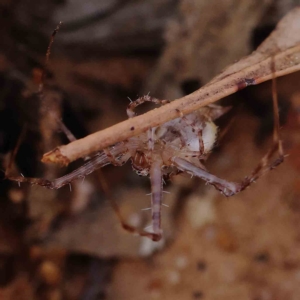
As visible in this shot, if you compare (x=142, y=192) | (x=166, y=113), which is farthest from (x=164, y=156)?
(x=142, y=192)

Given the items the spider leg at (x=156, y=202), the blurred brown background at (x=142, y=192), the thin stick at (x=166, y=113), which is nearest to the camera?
the thin stick at (x=166, y=113)

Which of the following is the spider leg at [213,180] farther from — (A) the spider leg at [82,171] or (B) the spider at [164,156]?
(A) the spider leg at [82,171]

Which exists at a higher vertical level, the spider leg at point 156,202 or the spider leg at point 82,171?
the spider leg at point 82,171

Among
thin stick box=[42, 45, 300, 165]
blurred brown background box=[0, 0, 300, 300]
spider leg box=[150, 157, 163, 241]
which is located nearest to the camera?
thin stick box=[42, 45, 300, 165]

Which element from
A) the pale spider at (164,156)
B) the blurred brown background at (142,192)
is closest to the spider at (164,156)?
the pale spider at (164,156)

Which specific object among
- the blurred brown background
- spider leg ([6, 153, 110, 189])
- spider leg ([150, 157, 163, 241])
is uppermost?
the blurred brown background

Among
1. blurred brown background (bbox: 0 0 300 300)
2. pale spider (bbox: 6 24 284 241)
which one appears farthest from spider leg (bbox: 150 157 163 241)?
blurred brown background (bbox: 0 0 300 300)

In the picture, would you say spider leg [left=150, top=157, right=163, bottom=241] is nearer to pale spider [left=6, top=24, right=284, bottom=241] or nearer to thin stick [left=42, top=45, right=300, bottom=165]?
pale spider [left=6, top=24, right=284, bottom=241]

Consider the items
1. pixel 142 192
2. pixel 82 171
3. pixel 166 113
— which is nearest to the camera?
pixel 166 113

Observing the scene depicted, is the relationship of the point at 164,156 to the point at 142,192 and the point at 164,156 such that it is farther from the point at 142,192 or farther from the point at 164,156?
the point at 142,192

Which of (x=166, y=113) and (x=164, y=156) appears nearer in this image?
(x=166, y=113)
